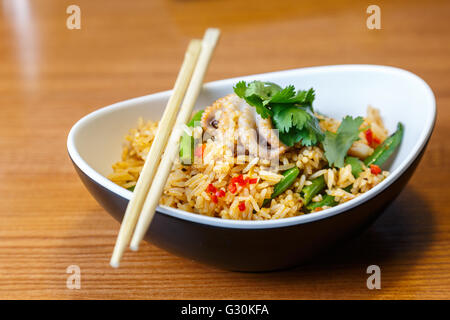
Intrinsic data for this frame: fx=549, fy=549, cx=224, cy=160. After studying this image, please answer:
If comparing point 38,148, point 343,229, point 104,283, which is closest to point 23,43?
point 38,148

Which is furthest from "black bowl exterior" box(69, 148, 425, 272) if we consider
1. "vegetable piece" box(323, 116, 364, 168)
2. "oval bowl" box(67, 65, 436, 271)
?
"vegetable piece" box(323, 116, 364, 168)

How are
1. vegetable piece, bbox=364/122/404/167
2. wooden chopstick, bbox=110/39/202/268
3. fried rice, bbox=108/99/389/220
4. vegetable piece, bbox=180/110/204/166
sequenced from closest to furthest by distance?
wooden chopstick, bbox=110/39/202/268
fried rice, bbox=108/99/389/220
vegetable piece, bbox=180/110/204/166
vegetable piece, bbox=364/122/404/167

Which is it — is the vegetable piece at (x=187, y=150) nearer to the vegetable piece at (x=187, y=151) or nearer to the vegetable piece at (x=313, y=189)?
the vegetable piece at (x=187, y=151)

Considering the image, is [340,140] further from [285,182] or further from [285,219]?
[285,219]

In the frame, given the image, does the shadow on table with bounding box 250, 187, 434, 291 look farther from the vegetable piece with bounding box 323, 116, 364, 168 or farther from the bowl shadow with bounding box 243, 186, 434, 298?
the vegetable piece with bounding box 323, 116, 364, 168

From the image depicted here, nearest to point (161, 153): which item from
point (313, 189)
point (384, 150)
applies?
point (313, 189)
